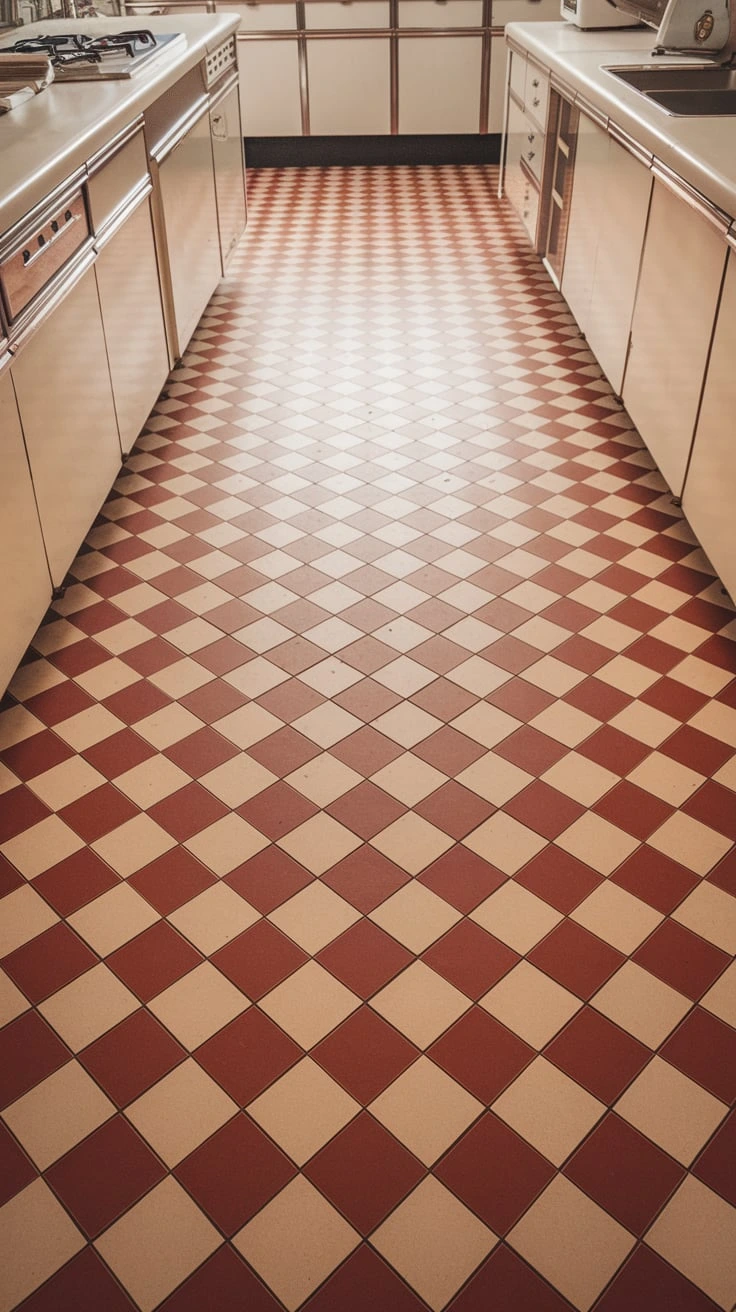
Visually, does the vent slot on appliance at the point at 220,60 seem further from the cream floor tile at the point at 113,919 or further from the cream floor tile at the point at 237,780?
the cream floor tile at the point at 113,919

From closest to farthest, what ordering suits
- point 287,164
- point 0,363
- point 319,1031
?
point 319,1031
point 0,363
point 287,164

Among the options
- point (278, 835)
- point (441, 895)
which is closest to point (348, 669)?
point (278, 835)

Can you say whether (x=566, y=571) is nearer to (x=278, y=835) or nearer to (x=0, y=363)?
(x=278, y=835)

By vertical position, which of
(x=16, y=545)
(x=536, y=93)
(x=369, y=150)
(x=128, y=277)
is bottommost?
(x=369, y=150)

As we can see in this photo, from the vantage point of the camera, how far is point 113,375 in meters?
2.93

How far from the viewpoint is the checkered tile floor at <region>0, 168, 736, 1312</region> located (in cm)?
139

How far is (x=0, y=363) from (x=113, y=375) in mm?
970

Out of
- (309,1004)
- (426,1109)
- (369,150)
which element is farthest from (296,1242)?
(369,150)

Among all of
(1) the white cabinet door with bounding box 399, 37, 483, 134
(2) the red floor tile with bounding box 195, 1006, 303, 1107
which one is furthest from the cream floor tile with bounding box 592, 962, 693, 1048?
(1) the white cabinet door with bounding box 399, 37, 483, 134

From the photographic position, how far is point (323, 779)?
2127mm

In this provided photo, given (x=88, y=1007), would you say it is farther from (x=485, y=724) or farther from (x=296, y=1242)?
(x=485, y=724)

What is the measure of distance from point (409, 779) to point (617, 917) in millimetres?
520

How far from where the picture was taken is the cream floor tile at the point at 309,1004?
5.37 ft

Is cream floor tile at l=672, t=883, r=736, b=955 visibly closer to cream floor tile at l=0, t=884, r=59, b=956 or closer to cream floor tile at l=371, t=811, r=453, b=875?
cream floor tile at l=371, t=811, r=453, b=875
